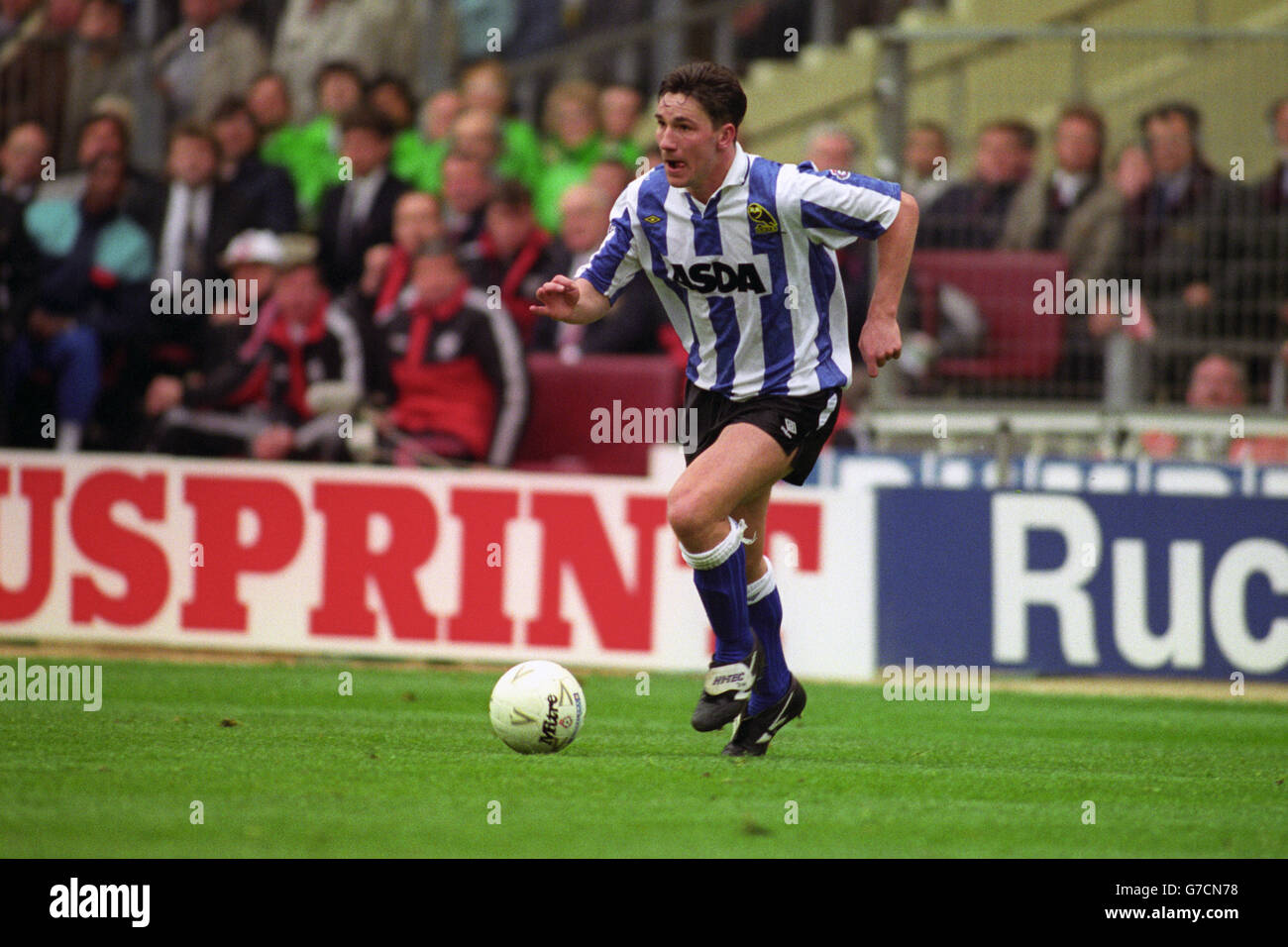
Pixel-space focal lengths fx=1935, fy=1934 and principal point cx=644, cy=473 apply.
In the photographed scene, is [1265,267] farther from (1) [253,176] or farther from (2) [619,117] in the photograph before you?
(1) [253,176]

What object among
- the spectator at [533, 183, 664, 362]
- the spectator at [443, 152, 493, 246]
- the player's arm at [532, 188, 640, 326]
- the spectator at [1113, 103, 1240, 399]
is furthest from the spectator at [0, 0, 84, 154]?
the player's arm at [532, 188, 640, 326]

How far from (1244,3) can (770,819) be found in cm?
1097

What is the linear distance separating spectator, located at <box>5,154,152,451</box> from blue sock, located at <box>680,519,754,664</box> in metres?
7.92

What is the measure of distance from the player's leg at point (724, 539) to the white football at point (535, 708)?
1.76ft

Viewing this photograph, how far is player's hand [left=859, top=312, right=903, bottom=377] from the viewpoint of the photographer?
23.5 ft

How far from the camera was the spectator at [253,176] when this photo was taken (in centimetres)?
1494

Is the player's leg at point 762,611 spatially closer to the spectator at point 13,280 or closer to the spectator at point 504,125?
the spectator at point 504,125

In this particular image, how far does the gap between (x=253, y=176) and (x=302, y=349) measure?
1.95 m

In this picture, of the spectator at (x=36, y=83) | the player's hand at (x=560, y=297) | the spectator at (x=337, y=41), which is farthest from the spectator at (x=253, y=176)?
the player's hand at (x=560, y=297)

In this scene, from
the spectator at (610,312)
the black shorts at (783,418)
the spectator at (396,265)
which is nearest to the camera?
the black shorts at (783,418)

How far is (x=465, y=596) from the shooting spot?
12.0 metres

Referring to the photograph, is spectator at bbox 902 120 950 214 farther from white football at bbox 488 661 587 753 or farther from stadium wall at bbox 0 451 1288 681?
white football at bbox 488 661 587 753
